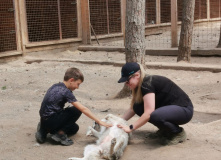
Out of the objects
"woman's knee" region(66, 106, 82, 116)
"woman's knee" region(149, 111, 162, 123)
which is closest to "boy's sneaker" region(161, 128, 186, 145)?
"woman's knee" region(149, 111, 162, 123)

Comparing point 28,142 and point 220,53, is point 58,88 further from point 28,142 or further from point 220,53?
point 220,53

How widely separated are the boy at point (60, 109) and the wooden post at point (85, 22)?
9.37 m

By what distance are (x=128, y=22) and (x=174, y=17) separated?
5.48m

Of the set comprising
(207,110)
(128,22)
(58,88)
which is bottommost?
(207,110)

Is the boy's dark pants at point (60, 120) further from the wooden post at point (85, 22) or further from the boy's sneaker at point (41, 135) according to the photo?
the wooden post at point (85, 22)

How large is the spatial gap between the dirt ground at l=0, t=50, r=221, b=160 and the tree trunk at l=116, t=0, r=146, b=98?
0.81 m

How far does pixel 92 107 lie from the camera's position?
18.6 ft

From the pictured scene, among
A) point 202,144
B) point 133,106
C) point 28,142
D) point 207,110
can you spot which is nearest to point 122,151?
point 133,106

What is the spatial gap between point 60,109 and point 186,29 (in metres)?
5.55

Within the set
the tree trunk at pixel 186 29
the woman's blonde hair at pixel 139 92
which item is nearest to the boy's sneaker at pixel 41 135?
the woman's blonde hair at pixel 139 92

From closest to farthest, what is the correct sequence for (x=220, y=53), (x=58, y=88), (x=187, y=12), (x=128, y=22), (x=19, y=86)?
(x=58, y=88), (x=128, y=22), (x=19, y=86), (x=187, y=12), (x=220, y=53)

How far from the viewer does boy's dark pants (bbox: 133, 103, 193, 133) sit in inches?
144

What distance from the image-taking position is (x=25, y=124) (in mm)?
4688

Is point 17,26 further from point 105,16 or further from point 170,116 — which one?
point 170,116
